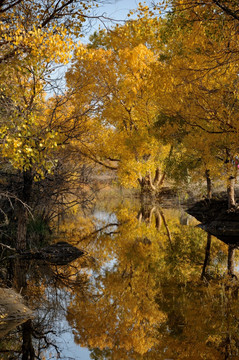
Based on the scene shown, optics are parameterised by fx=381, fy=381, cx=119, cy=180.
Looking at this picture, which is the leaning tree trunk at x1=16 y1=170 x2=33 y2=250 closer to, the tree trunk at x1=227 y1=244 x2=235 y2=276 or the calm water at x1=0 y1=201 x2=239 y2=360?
the calm water at x1=0 y1=201 x2=239 y2=360

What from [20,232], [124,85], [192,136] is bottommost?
[20,232]

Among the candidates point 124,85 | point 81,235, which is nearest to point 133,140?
point 124,85

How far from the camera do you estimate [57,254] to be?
1046 cm

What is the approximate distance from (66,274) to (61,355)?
3809 mm

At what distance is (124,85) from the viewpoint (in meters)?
22.0

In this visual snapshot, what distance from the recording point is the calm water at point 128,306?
5.28 meters

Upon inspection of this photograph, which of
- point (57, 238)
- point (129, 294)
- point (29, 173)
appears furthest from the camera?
point (57, 238)

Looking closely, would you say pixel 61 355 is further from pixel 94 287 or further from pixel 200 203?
pixel 200 203

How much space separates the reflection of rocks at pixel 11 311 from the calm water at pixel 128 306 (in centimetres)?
14

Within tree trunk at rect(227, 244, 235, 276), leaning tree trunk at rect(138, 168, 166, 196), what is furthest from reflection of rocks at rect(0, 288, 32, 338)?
leaning tree trunk at rect(138, 168, 166, 196)

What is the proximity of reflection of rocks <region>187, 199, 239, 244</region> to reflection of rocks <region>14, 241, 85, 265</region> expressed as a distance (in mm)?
5610

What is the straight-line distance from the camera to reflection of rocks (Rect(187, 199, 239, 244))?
14.5 meters

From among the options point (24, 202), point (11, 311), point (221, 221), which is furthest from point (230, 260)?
point (11, 311)

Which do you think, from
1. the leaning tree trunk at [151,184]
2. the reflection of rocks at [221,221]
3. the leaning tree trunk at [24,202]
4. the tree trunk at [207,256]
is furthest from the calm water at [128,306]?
the leaning tree trunk at [151,184]
